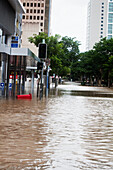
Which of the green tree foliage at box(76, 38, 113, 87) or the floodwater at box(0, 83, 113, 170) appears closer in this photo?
the floodwater at box(0, 83, 113, 170)

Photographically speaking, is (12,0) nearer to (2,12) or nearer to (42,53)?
(2,12)

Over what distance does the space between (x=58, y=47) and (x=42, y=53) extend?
89.3 ft

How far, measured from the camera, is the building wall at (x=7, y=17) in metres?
29.7

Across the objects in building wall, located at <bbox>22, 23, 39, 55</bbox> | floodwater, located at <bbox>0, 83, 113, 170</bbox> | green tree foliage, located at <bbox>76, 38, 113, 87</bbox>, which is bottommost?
floodwater, located at <bbox>0, 83, 113, 170</bbox>

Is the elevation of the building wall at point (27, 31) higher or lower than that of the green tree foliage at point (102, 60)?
higher

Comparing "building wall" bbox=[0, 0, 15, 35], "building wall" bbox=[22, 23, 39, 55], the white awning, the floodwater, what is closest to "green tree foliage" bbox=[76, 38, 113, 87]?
"building wall" bbox=[22, 23, 39, 55]

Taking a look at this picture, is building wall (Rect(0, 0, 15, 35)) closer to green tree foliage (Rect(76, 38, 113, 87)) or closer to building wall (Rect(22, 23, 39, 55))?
green tree foliage (Rect(76, 38, 113, 87))

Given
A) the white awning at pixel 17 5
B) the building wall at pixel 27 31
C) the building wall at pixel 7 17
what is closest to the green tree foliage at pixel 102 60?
the building wall at pixel 27 31

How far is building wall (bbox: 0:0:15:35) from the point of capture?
29656 mm

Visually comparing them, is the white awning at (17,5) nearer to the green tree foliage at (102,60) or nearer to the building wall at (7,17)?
the building wall at (7,17)

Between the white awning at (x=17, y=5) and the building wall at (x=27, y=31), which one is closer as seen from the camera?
the white awning at (x=17, y=5)

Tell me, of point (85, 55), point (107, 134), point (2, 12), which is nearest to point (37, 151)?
point (107, 134)

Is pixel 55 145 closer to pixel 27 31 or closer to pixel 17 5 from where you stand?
pixel 17 5

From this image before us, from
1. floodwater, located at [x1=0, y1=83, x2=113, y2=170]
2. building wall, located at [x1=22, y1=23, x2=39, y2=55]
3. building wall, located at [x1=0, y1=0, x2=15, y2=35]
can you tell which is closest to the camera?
floodwater, located at [x1=0, y1=83, x2=113, y2=170]
